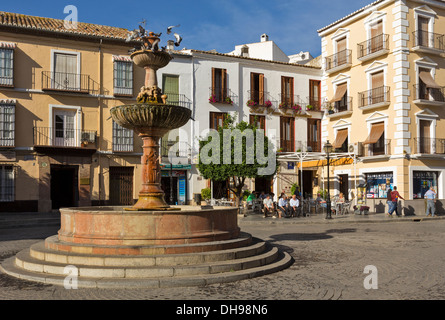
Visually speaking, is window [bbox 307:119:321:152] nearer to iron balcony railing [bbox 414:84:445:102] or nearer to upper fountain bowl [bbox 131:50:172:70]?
iron balcony railing [bbox 414:84:445:102]

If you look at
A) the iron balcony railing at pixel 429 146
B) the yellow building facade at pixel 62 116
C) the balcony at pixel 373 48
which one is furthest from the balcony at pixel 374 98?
the yellow building facade at pixel 62 116

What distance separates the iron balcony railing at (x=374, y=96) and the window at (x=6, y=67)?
2055 centimetres

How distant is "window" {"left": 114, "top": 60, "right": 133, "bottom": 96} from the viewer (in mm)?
26311

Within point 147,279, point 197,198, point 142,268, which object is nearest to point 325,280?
point 147,279

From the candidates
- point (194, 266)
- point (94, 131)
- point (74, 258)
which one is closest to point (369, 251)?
point (194, 266)

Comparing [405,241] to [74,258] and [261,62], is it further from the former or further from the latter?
[261,62]

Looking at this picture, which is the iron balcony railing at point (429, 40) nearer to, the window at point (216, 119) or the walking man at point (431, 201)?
the walking man at point (431, 201)

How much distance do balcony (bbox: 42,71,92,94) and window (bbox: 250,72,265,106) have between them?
11.1 m

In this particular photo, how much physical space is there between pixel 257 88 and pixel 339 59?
591 centimetres

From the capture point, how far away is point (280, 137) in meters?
31.7

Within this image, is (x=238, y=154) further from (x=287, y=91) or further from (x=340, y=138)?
(x=287, y=91)

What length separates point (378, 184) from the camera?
1052 inches
